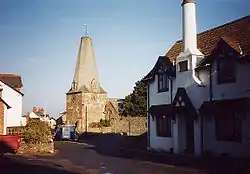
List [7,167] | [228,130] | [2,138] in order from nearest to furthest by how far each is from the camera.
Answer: [7,167]
[228,130]
[2,138]

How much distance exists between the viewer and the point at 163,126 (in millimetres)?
26453

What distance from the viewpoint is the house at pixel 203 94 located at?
19859 mm

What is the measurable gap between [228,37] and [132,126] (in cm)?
2991

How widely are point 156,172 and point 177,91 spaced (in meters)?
8.14

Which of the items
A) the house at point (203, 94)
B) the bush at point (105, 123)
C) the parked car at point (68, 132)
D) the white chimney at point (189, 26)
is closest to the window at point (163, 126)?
the house at point (203, 94)

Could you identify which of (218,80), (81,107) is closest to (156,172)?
(218,80)

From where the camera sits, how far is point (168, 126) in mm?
25781

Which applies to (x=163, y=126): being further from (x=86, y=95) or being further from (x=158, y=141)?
(x=86, y=95)

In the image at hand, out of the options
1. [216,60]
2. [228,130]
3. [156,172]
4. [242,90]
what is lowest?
[156,172]

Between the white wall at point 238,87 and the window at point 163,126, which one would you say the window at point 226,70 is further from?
the window at point 163,126

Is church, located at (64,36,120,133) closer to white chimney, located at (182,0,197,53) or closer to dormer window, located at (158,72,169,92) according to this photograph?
dormer window, located at (158,72,169,92)

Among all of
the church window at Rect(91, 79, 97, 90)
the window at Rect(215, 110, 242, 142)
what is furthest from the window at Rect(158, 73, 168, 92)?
the church window at Rect(91, 79, 97, 90)

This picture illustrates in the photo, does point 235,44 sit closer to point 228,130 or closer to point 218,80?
point 218,80

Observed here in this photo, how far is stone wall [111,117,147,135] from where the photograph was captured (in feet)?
165
